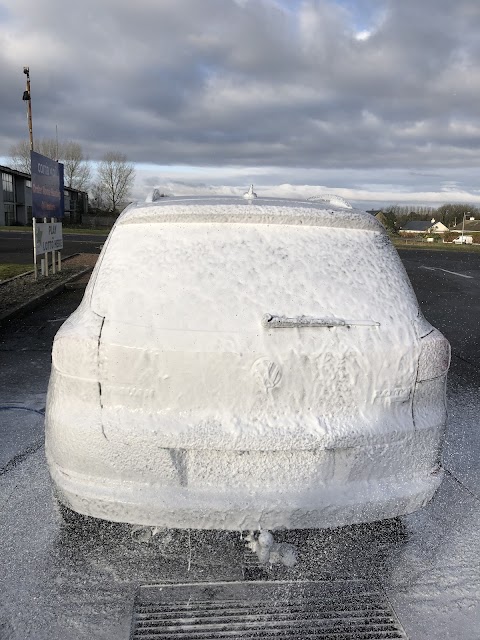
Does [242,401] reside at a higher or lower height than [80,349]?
lower

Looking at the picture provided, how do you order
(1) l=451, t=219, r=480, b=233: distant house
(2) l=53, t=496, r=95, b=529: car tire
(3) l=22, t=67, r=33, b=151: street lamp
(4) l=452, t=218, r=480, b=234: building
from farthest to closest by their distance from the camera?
(1) l=451, t=219, r=480, b=233: distant house
(4) l=452, t=218, r=480, b=234: building
(3) l=22, t=67, r=33, b=151: street lamp
(2) l=53, t=496, r=95, b=529: car tire

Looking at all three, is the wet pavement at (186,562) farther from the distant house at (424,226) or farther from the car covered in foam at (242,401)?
the distant house at (424,226)

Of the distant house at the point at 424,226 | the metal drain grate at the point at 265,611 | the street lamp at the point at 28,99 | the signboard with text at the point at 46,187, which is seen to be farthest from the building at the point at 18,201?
the distant house at the point at 424,226

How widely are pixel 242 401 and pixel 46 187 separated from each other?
39.2ft

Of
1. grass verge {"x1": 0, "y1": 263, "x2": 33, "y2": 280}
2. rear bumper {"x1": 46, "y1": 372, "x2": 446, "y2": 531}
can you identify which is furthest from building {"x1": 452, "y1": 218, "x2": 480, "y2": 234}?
rear bumper {"x1": 46, "y1": 372, "x2": 446, "y2": 531}

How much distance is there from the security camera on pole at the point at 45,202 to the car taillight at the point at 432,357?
10745 millimetres

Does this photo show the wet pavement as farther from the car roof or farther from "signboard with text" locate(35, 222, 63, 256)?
"signboard with text" locate(35, 222, 63, 256)

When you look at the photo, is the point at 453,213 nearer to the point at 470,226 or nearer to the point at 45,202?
the point at 470,226

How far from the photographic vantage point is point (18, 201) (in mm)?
66750

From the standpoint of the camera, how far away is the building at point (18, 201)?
6156 cm

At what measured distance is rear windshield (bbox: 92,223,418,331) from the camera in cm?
256

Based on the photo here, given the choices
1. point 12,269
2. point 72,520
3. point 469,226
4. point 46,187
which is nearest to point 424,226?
point 469,226

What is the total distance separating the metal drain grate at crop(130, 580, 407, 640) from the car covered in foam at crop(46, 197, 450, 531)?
365 millimetres

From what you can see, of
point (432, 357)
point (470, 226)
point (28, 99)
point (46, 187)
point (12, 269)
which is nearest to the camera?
point (432, 357)
